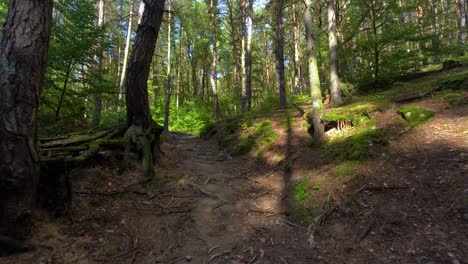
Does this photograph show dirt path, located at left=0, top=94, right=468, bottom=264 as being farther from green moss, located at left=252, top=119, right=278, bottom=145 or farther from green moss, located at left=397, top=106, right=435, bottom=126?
green moss, located at left=252, top=119, right=278, bottom=145

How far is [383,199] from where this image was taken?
4.76 metres

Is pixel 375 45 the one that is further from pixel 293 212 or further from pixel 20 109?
pixel 20 109

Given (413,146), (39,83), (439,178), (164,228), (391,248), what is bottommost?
(391,248)

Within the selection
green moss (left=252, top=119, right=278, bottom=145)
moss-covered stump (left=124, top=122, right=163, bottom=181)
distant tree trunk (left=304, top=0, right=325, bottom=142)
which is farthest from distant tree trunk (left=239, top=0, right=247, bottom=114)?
moss-covered stump (left=124, top=122, right=163, bottom=181)

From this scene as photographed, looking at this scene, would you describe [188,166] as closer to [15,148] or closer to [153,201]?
[153,201]

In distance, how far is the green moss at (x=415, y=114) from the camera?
689cm

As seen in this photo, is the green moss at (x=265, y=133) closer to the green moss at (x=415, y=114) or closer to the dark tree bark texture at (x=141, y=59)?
the green moss at (x=415, y=114)

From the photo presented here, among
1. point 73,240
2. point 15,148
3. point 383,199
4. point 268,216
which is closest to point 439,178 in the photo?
point 383,199

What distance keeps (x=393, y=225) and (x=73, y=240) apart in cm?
486

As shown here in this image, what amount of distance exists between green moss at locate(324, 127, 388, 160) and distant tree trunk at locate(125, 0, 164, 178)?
4.78 meters

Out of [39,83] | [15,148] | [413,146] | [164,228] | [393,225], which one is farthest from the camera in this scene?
[413,146]

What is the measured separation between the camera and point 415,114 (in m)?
7.17

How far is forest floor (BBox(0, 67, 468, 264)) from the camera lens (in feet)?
12.3

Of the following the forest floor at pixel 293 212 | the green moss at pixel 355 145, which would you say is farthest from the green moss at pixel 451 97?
the green moss at pixel 355 145
